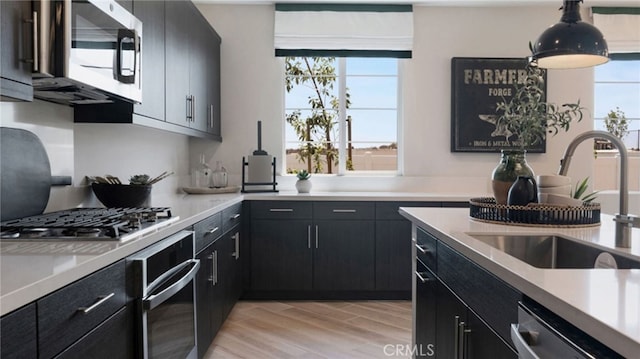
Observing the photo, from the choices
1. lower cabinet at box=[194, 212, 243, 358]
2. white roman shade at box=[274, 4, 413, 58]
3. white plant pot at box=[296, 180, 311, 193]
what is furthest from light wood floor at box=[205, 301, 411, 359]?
white roman shade at box=[274, 4, 413, 58]

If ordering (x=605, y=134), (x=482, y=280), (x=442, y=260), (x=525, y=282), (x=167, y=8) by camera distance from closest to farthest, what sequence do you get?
1. (x=525, y=282)
2. (x=482, y=280)
3. (x=605, y=134)
4. (x=442, y=260)
5. (x=167, y=8)

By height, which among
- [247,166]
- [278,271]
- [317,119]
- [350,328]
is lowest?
[350,328]

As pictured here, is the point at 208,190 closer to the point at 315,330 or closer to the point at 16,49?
the point at 315,330

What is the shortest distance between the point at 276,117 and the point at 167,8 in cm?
168

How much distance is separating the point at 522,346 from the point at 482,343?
400 mm

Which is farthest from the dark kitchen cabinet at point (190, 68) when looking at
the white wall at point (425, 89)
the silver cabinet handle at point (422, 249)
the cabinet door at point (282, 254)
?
the silver cabinet handle at point (422, 249)

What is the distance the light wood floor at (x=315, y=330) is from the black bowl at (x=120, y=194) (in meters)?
1.01

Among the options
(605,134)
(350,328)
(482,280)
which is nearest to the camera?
(482,280)

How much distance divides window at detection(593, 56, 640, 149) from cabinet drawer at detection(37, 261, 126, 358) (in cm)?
443

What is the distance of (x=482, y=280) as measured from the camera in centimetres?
122

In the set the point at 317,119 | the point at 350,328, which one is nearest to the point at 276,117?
the point at 317,119

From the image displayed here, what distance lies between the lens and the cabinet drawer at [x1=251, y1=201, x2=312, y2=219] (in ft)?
11.7

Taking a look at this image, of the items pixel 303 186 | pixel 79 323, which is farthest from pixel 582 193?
pixel 79 323

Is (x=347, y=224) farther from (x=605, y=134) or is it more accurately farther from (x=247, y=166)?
(x=605, y=134)
